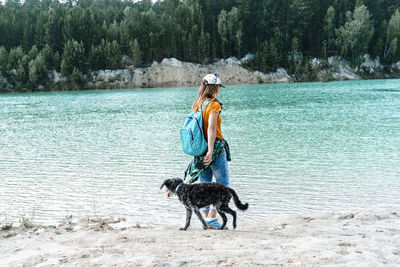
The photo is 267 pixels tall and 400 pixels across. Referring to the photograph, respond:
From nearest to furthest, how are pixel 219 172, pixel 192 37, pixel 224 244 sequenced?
1. pixel 224 244
2. pixel 219 172
3. pixel 192 37

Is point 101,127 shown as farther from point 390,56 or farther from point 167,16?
point 390,56

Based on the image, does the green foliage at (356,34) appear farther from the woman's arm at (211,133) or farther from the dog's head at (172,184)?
the dog's head at (172,184)

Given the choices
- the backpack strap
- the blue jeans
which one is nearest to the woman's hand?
the blue jeans

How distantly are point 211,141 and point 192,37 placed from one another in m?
98.1

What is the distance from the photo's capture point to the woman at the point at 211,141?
6457mm

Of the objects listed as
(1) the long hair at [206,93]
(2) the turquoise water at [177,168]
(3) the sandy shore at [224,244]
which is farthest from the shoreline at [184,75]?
(1) the long hair at [206,93]

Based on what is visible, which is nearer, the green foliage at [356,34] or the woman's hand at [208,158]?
the woman's hand at [208,158]

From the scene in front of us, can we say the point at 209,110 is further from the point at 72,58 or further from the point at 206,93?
the point at 72,58

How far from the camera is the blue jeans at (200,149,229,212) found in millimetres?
6812

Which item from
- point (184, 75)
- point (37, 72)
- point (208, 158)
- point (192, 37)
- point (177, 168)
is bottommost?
point (177, 168)

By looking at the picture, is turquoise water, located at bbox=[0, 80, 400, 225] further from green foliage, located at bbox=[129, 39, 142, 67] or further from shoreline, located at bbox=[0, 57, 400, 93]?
green foliage, located at bbox=[129, 39, 142, 67]

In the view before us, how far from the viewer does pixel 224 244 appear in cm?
580

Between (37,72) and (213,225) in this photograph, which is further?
(37,72)

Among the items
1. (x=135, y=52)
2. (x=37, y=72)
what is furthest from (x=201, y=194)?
(x=135, y=52)
